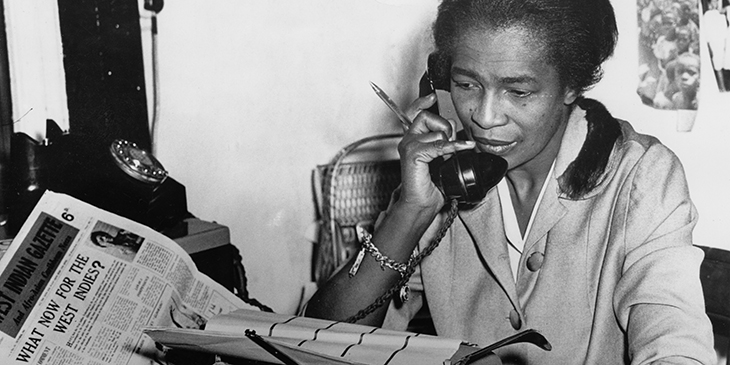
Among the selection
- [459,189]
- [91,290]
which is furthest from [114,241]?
[459,189]

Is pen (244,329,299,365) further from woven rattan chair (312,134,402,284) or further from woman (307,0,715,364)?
woven rattan chair (312,134,402,284)

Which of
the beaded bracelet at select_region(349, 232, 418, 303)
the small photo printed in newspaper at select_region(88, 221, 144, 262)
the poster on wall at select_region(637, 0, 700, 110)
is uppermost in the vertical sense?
the poster on wall at select_region(637, 0, 700, 110)

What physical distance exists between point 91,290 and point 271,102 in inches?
30.1

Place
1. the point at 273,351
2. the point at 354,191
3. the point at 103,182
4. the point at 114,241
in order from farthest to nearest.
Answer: the point at 354,191, the point at 103,182, the point at 114,241, the point at 273,351

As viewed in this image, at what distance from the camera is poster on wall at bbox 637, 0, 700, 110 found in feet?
2.82

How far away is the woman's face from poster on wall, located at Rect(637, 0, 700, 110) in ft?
0.34

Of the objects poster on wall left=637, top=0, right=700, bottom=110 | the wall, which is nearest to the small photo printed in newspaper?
the wall

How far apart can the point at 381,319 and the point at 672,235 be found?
0.44m

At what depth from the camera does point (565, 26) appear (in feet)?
2.95

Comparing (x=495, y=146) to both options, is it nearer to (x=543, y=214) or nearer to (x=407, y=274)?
(x=543, y=214)

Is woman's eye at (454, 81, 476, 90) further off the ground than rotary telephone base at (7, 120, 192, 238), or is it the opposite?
woman's eye at (454, 81, 476, 90)

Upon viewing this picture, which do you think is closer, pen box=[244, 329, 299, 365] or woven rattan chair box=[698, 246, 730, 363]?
pen box=[244, 329, 299, 365]

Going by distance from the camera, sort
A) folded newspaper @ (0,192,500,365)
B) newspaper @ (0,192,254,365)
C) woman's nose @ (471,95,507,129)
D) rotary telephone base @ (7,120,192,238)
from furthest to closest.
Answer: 1. rotary telephone base @ (7,120,192,238)
2. woman's nose @ (471,95,507,129)
3. newspaper @ (0,192,254,365)
4. folded newspaper @ (0,192,500,365)

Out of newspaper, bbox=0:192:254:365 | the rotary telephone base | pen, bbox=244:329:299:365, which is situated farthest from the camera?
the rotary telephone base
